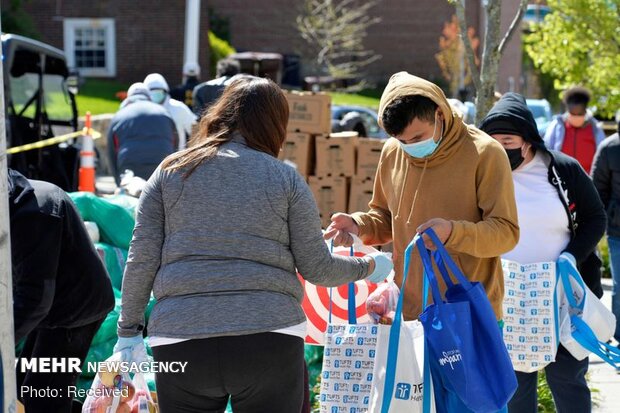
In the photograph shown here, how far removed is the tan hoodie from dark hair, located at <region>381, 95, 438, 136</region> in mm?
24

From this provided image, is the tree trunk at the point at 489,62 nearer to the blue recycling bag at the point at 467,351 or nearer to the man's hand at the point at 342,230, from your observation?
the man's hand at the point at 342,230

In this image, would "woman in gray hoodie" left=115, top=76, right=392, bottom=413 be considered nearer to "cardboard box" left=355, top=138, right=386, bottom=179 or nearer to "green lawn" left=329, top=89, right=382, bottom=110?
"cardboard box" left=355, top=138, right=386, bottom=179

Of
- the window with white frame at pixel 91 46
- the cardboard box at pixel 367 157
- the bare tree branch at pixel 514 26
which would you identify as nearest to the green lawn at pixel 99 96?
the window with white frame at pixel 91 46

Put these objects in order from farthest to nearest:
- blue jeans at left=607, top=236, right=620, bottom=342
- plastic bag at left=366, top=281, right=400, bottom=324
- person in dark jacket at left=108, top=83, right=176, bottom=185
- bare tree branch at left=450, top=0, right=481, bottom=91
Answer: person in dark jacket at left=108, top=83, right=176, bottom=185 → blue jeans at left=607, top=236, right=620, bottom=342 → bare tree branch at left=450, top=0, right=481, bottom=91 → plastic bag at left=366, top=281, right=400, bottom=324

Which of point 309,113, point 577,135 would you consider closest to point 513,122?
point 577,135

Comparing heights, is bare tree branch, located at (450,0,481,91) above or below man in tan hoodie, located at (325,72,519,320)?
above

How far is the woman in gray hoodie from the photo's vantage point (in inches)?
123

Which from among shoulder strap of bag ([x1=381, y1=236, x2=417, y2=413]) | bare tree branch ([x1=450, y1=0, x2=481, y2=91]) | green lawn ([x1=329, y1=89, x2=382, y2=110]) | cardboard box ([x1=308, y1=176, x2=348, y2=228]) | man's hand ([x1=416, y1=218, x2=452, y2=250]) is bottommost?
green lawn ([x1=329, y1=89, x2=382, y2=110])

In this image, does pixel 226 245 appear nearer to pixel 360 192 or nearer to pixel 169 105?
pixel 360 192

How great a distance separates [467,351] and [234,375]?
850mm

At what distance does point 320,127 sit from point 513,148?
667 cm

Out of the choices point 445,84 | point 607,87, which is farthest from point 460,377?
point 445,84

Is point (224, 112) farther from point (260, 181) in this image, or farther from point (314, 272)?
point (314, 272)

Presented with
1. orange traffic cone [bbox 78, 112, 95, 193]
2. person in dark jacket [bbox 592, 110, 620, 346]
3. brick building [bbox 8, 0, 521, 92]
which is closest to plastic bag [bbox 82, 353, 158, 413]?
person in dark jacket [bbox 592, 110, 620, 346]
